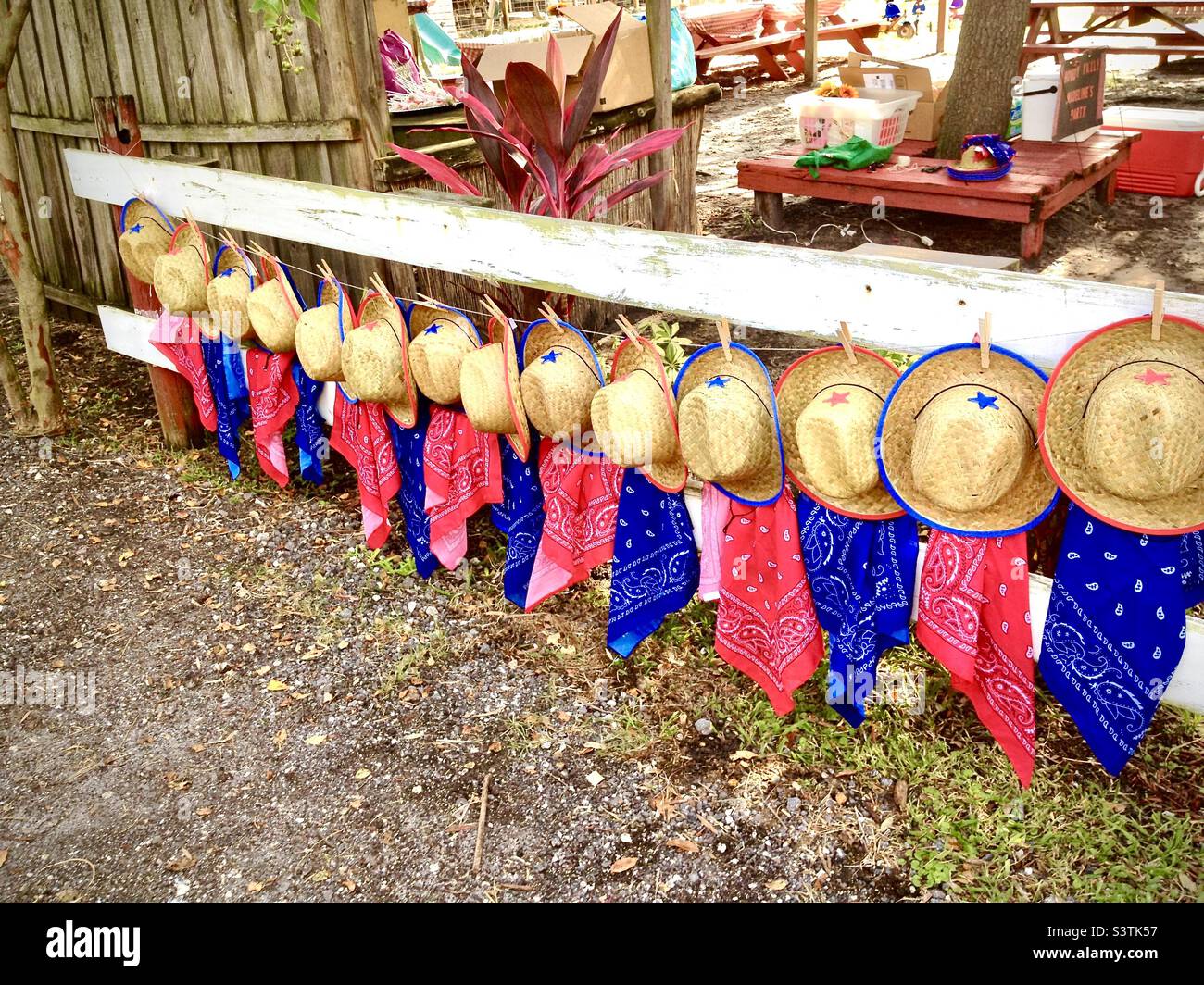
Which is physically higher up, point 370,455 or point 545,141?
point 545,141

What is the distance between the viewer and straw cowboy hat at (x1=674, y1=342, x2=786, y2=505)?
Result: 2.31 meters

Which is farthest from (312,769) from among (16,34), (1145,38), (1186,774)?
(1145,38)

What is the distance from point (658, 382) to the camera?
2.52m

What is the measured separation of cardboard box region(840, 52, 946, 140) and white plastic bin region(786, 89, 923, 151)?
0.18 metres

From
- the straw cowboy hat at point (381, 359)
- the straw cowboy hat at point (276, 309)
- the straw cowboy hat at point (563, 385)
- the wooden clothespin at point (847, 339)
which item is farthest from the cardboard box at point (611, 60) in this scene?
the wooden clothespin at point (847, 339)

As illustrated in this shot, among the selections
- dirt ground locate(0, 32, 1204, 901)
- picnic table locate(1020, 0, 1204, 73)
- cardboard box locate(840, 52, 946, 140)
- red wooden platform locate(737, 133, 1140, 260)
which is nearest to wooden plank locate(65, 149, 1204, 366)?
dirt ground locate(0, 32, 1204, 901)

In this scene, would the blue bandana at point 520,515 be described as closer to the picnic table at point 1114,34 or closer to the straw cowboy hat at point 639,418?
the straw cowboy hat at point 639,418

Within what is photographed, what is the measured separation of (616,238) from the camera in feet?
8.40

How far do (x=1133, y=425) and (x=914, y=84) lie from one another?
21.8 ft

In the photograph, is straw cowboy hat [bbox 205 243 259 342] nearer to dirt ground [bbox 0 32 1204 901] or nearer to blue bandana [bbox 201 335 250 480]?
blue bandana [bbox 201 335 250 480]

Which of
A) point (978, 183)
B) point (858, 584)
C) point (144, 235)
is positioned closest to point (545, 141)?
point (144, 235)

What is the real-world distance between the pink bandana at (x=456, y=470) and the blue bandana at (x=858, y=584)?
1.03 m

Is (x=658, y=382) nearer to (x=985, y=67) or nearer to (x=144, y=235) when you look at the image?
(x=144, y=235)
